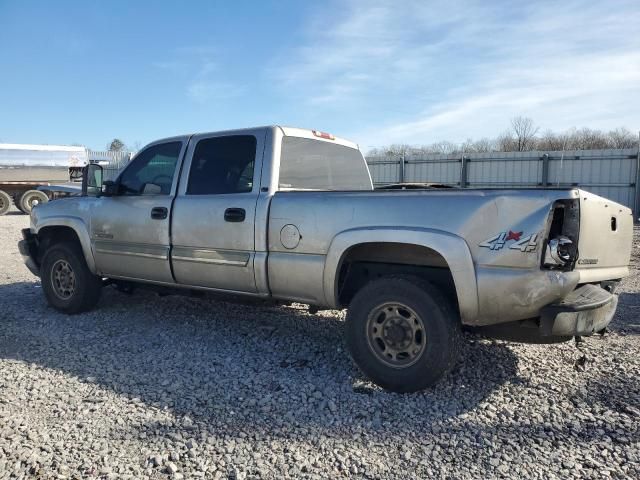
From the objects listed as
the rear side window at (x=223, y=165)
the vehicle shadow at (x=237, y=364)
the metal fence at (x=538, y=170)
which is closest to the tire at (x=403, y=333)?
the vehicle shadow at (x=237, y=364)

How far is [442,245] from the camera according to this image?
11.5 feet

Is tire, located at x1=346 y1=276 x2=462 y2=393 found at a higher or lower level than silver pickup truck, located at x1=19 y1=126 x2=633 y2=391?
lower

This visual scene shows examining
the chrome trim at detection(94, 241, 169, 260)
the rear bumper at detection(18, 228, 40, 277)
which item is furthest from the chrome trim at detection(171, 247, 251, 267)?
the rear bumper at detection(18, 228, 40, 277)

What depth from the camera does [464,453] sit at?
2.97m

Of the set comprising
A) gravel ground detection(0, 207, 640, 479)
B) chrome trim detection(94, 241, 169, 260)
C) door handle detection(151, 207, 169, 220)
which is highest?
door handle detection(151, 207, 169, 220)

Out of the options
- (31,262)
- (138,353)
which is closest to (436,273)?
(138,353)

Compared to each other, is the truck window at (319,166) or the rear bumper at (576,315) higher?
the truck window at (319,166)

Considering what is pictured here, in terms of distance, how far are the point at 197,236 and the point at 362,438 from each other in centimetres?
246

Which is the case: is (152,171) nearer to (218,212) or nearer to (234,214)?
(218,212)

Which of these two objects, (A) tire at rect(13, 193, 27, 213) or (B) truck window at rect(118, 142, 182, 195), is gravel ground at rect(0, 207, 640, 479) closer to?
(B) truck window at rect(118, 142, 182, 195)

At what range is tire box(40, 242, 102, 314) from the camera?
587 cm

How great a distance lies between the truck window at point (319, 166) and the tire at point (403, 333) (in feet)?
4.69

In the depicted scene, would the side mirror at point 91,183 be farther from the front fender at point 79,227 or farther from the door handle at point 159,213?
the door handle at point 159,213

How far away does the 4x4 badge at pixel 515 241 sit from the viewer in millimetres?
3242
